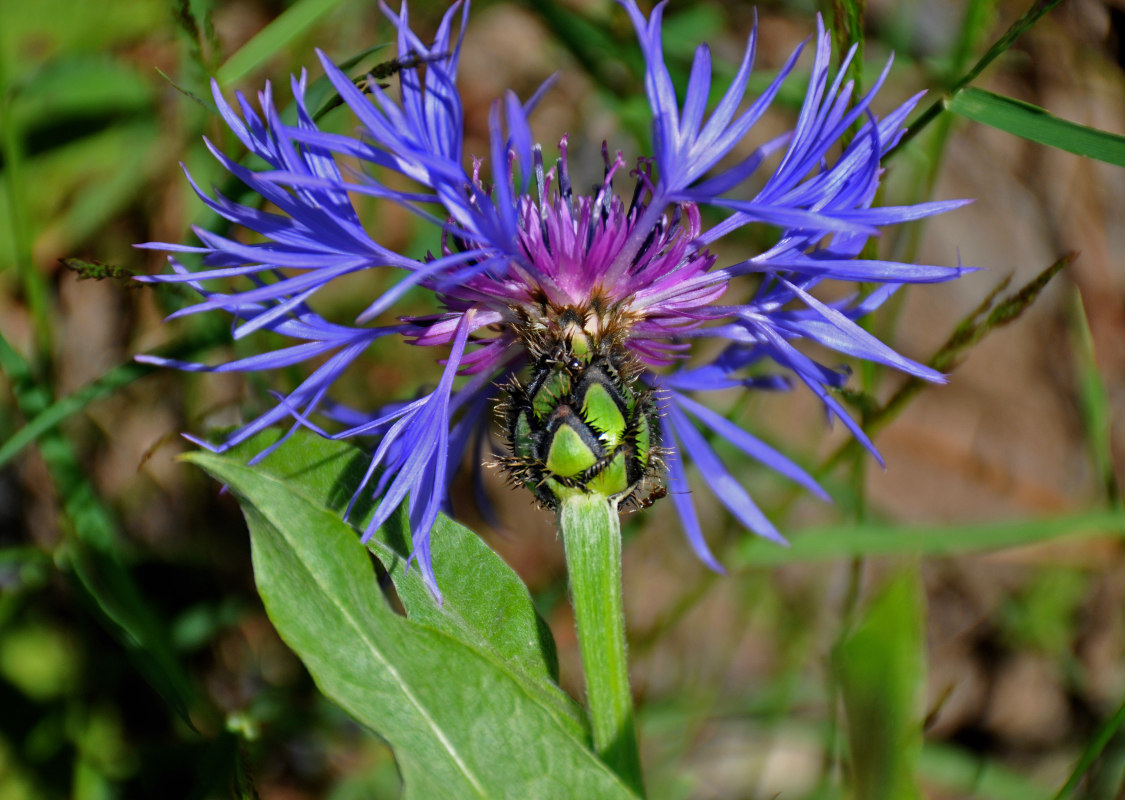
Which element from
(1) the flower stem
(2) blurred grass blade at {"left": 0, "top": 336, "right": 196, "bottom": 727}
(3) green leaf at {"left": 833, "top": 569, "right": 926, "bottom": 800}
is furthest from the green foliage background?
(3) green leaf at {"left": 833, "top": 569, "right": 926, "bottom": 800}

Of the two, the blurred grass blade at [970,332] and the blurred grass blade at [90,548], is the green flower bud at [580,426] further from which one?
the blurred grass blade at [90,548]

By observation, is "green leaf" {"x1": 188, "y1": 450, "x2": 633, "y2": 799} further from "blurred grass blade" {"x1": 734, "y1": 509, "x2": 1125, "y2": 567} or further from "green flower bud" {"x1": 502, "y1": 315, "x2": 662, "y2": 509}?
"blurred grass blade" {"x1": 734, "y1": 509, "x2": 1125, "y2": 567}

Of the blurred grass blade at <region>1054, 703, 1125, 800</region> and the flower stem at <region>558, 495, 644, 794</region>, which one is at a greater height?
the flower stem at <region>558, 495, 644, 794</region>

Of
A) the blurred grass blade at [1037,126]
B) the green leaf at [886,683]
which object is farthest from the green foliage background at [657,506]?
the green leaf at [886,683]

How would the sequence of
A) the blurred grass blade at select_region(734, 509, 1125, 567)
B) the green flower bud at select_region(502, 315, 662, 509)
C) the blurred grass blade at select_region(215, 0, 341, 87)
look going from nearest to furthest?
the green flower bud at select_region(502, 315, 662, 509) < the blurred grass blade at select_region(215, 0, 341, 87) < the blurred grass blade at select_region(734, 509, 1125, 567)

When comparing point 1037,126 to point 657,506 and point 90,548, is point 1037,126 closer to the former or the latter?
point 657,506

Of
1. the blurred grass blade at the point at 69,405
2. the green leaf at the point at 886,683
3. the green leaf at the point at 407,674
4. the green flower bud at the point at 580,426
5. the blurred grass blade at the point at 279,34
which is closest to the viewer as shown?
the green leaf at the point at 886,683

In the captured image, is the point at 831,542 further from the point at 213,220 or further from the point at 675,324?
the point at 213,220
